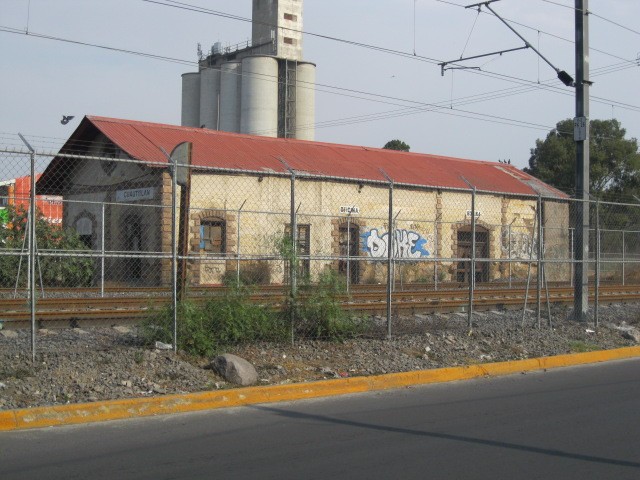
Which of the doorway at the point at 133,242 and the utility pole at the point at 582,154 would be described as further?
the doorway at the point at 133,242

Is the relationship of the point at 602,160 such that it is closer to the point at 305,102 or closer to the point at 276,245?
the point at 305,102

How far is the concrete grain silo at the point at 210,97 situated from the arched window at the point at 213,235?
38.3 m

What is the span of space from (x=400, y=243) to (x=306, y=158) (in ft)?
17.1

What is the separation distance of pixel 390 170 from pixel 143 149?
1068cm

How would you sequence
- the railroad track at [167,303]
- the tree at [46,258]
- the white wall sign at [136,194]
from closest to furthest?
the railroad track at [167,303]
the tree at [46,258]
the white wall sign at [136,194]

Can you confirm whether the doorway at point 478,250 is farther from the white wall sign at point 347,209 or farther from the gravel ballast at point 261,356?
the gravel ballast at point 261,356

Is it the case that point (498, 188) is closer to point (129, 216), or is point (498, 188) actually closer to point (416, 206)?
point (416, 206)

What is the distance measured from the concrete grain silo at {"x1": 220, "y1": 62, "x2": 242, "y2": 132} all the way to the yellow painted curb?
51884 millimetres

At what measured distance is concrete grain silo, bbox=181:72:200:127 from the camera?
66500 millimetres

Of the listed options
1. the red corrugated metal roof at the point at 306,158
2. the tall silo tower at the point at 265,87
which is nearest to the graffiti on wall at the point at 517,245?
the red corrugated metal roof at the point at 306,158

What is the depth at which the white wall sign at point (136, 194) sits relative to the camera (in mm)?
26273

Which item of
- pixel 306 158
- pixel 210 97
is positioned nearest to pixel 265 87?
pixel 210 97

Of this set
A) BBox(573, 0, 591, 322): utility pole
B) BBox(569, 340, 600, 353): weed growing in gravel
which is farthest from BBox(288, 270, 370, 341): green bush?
BBox(573, 0, 591, 322): utility pole

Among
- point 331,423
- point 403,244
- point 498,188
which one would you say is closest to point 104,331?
point 331,423
